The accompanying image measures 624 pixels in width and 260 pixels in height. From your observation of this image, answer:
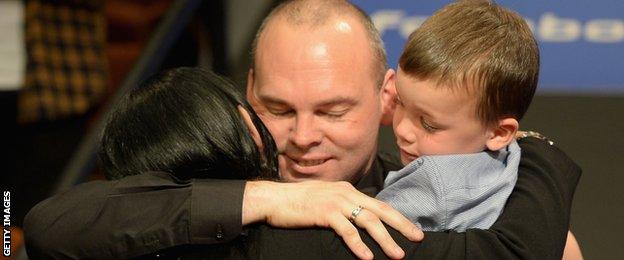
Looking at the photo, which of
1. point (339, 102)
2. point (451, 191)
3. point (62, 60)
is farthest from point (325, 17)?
point (62, 60)

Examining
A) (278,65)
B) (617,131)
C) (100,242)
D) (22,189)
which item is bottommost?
(22,189)

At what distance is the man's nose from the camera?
233 centimetres

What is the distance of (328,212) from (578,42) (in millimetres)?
2360

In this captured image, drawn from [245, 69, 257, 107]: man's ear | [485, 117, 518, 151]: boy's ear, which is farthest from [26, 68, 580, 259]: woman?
[245, 69, 257, 107]: man's ear

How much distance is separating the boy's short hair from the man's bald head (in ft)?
1.54

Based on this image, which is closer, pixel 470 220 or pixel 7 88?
pixel 470 220

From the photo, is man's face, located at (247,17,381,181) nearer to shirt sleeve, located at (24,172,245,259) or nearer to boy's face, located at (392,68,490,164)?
boy's face, located at (392,68,490,164)

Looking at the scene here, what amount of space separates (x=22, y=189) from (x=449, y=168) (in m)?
2.71

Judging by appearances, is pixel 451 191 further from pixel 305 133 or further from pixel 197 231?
pixel 305 133

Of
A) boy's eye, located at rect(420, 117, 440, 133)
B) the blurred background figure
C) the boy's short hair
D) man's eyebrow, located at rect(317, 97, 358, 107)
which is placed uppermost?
the boy's short hair

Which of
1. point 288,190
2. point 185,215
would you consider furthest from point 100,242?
point 288,190

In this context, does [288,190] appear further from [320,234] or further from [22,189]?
[22,189]

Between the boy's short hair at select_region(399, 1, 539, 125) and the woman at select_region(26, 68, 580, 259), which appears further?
the boy's short hair at select_region(399, 1, 539, 125)

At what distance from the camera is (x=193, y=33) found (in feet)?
14.1
